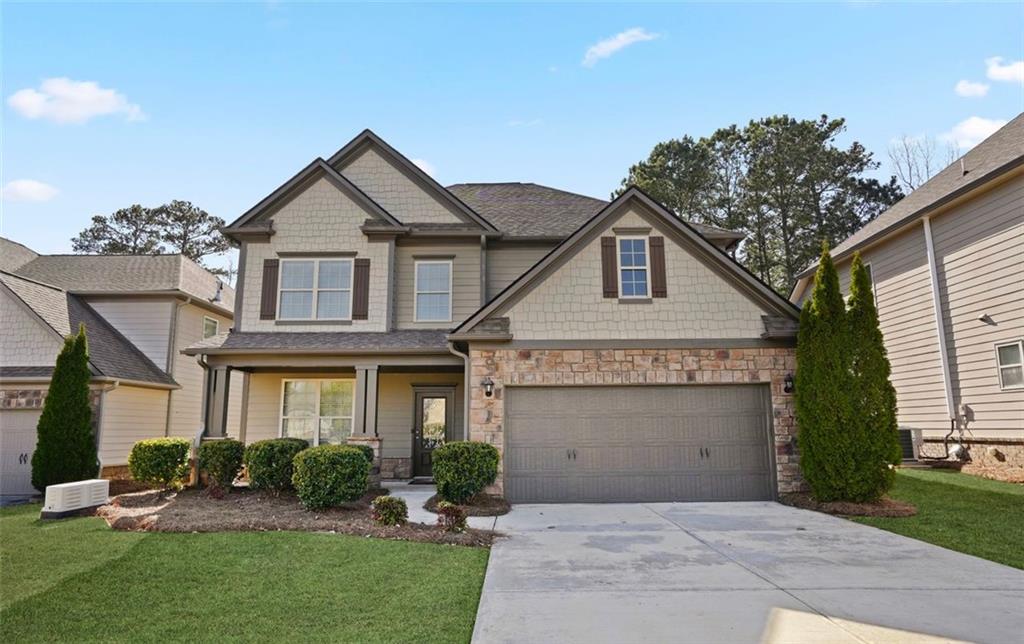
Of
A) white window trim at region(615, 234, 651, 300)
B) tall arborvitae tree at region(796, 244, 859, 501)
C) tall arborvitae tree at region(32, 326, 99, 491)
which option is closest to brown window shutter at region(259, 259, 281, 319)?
tall arborvitae tree at region(32, 326, 99, 491)

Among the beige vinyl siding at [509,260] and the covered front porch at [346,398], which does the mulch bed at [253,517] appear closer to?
the covered front porch at [346,398]

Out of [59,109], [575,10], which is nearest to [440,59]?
[575,10]

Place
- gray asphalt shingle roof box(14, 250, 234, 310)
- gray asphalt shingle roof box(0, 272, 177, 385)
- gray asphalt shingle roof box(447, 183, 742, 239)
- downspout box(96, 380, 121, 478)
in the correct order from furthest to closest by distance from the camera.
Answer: gray asphalt shingle roof box(14, 250, 234, 310)
gray asphalt shingle roof box(447, 183, 742, 239)
gray asphalt shingle roof box(0, 272, 177, 385)
downspout box(96, 380, 121, 478)

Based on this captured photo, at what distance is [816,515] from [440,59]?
1073 centimetres

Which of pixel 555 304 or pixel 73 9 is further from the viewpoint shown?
pixel 555 304

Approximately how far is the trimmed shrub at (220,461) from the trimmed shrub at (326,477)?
2.65 meters

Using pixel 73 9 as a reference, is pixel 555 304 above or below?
below

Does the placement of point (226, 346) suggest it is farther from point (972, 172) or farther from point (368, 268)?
point (972, 172)

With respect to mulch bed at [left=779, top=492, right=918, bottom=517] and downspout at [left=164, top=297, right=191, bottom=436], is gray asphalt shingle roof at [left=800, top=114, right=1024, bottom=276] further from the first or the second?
downspout at [left=164, top=297, right=191, bottom=436]

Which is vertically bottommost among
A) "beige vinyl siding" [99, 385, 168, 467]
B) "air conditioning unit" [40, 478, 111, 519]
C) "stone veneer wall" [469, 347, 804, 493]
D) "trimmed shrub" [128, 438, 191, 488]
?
"air conditioning unit" [40, 478, 111, 519]

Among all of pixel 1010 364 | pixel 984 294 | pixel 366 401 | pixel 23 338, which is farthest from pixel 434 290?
pixel 1010 364

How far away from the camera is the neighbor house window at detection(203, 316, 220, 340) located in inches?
666

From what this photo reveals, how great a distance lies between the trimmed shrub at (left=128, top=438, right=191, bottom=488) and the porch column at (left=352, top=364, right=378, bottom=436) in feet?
11.2

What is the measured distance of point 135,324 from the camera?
1555 centimetres
